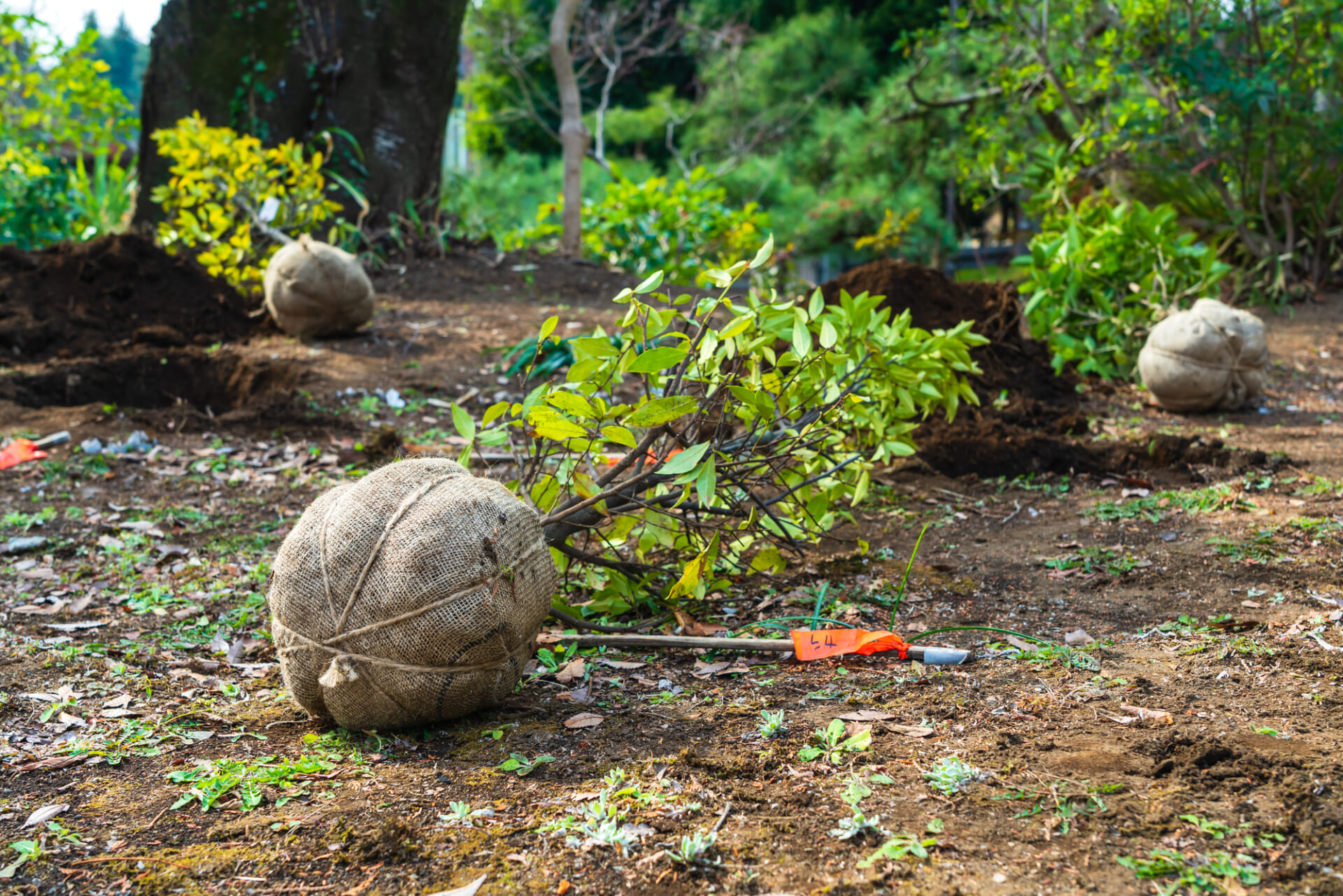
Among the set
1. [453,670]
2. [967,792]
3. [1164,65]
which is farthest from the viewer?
[1164,65]

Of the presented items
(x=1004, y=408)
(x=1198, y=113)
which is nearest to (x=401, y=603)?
(x=1004, y=408)

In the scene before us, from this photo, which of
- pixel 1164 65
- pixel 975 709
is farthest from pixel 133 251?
pixel 1164 65

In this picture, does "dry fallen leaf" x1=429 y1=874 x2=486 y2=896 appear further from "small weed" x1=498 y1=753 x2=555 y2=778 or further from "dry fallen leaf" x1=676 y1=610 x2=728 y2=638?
"dry fallen leaf" x1=676 y1=610 x2=728 y2=638

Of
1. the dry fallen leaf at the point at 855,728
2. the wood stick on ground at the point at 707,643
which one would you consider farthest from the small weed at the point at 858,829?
the wood stick on ground at the point at 707,643

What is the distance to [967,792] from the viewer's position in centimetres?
187

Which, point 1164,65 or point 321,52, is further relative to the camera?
point 321,52

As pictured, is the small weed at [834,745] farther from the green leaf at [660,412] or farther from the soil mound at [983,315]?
the soil mound at [983,315]

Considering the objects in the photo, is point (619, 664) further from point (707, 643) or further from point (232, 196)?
point (232, 196)

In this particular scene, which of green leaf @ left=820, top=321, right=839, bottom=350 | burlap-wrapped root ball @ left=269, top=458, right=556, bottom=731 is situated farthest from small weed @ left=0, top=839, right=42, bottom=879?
green leaf @ left=820, top=321, right=839, bottom=350

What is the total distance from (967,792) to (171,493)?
3.73 metres

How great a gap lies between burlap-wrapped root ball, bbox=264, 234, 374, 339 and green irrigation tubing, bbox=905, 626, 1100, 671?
184 inches

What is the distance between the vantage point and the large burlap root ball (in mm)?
5586

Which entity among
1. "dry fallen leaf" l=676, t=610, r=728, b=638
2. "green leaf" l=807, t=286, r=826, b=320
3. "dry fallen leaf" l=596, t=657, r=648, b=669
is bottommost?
"dry fallen leaf" l=596, t=657, r=648, b=669

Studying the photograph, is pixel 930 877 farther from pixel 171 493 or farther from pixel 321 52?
pixel 321 52
